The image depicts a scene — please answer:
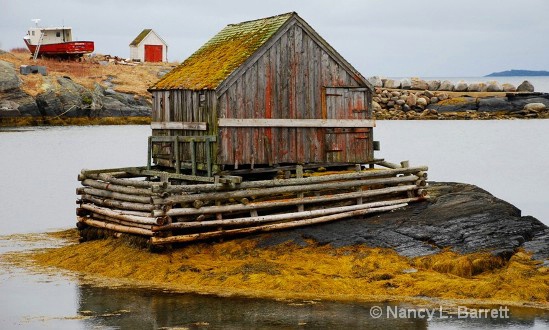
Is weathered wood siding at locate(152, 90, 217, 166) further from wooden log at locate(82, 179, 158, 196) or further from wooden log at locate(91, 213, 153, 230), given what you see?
wooden log at locate(91, 213, 153, 230)

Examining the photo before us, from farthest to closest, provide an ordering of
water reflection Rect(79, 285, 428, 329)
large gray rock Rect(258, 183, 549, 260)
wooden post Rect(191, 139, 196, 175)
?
wooden post Rect(191, 139, 196, 175), large gray rock Rect(258, 183, 549, 260), water reflection Rect(79, 285, 428, 329)

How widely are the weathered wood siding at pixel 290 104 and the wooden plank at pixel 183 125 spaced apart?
0.58 m

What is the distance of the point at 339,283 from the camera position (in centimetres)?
1736

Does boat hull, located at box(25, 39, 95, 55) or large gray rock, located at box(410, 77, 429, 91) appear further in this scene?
large gray rock, located at box(410, 77, 429, 91)

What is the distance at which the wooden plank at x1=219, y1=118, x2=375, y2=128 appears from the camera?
846 inches

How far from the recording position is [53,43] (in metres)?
94.3

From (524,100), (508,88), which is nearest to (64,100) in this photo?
(508,88)

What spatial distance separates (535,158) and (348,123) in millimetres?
39733

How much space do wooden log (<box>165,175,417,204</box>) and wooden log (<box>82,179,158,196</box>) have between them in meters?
0.85

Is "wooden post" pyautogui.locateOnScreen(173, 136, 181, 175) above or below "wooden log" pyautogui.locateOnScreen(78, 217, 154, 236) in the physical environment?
above

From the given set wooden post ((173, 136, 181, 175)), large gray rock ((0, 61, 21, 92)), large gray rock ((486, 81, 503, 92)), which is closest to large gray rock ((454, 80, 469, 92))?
large gray rock ((486, 81, 503, 92))

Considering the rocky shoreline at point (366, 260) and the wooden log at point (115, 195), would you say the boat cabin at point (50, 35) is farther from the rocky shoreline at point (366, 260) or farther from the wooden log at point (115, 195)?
the rocky shoreline at point (366, 260)

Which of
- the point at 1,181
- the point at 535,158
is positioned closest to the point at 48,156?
the point at 1,181

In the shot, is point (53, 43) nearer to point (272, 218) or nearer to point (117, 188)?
point (117, 188)
